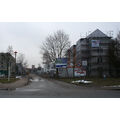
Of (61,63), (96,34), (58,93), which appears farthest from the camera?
(96,34)

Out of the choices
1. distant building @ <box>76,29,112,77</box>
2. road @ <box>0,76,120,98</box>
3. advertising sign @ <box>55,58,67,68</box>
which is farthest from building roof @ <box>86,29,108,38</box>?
road @ <box>0,76,120,98</box>

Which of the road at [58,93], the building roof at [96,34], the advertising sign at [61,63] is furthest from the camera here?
the building roof at [96,34]

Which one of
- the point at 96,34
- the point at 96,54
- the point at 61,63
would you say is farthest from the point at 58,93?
the point at 96,34

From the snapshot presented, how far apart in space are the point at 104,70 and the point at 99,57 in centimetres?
516

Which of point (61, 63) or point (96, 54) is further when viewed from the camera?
point (96, 54)

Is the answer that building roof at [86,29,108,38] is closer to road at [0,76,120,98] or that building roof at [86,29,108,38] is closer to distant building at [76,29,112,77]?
distant building at [76,29,112,77]

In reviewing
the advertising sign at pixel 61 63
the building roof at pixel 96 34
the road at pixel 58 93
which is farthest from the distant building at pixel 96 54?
the road at pixel 58 93

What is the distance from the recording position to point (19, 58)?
252 feet

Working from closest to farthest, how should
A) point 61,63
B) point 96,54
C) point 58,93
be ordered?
1. point 58,93
2. point 61,63
3. point 96,54

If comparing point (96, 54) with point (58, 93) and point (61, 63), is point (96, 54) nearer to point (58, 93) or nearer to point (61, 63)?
point (61, 63)

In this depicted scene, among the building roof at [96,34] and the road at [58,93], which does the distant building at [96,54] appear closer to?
the building roof at [96,34]

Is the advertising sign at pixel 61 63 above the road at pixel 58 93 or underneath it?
above

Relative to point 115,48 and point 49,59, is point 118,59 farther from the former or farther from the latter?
point 49,59

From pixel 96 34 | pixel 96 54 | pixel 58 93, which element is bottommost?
pixel 58 93
